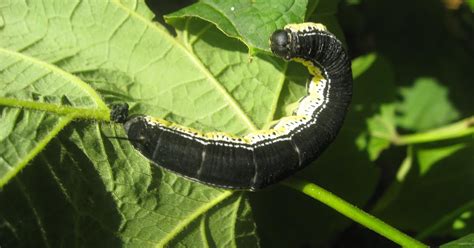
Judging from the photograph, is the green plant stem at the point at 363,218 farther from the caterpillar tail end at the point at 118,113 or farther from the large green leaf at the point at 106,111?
the caterpillar tail end at the point at 118,113

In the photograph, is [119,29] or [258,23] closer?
[258,23]

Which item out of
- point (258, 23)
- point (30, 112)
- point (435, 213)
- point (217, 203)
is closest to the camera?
point (30, 112)

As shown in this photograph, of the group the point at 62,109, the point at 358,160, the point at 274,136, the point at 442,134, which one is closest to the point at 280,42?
the point at 274,136

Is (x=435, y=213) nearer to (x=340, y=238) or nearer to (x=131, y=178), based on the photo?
(x=340, y=238)

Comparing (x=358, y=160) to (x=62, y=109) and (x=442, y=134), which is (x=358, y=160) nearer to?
(x=442, y=134)

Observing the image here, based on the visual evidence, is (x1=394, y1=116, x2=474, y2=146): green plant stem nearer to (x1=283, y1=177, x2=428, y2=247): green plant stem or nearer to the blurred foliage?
the blurred foliage

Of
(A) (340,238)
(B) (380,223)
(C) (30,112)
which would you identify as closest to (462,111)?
(A) (340,238)

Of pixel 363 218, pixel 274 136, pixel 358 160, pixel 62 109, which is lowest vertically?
pixel 358 160

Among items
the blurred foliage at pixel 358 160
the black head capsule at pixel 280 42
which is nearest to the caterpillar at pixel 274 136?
the black head capsule at pixel 280 42
